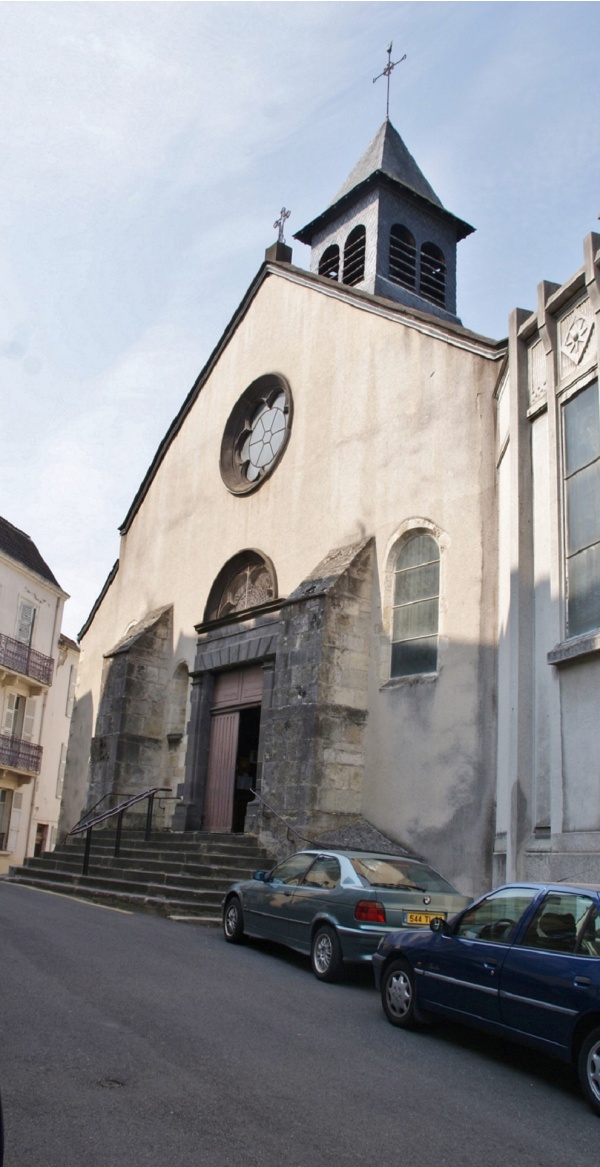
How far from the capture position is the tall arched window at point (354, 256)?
74.0ft

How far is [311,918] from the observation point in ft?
29.7

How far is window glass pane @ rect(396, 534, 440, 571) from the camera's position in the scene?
1430cm

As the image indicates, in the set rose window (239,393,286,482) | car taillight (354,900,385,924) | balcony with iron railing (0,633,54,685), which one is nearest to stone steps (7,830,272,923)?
car taillight (354,900,385,924)

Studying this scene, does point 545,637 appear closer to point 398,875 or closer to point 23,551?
point 398,875

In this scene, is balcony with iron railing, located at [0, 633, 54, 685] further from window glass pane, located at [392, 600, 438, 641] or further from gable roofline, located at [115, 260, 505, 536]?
window glass pane, located at [392, 600, 438, 641]

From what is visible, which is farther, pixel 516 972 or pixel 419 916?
pixel 419 916

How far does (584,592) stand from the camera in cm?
1022

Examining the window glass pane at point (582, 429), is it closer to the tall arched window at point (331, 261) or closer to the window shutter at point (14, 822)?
the tall arched window at point (331, 261)

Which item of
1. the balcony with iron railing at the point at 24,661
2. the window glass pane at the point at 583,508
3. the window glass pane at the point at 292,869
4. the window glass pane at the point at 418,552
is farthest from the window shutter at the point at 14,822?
the window glass pane at the point at 583,508

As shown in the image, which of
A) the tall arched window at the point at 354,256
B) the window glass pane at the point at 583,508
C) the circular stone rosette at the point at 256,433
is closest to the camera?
the window glass pane at the point at 583,508

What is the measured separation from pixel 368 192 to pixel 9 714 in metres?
17.5

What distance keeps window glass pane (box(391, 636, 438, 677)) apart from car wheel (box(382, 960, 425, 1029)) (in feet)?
22.9

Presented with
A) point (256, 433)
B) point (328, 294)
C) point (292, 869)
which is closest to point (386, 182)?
point (328, 294)

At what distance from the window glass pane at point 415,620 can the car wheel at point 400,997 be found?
730 cm
